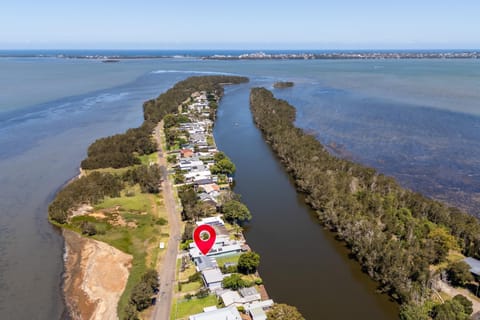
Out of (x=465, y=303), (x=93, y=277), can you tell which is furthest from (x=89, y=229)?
(x=465, y=303)

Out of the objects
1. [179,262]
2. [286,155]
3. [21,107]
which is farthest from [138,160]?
[21,107]

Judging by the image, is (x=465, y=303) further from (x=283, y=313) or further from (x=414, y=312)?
(x=283, y=313)

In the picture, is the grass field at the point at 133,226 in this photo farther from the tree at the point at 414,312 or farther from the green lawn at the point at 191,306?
the tree at the point at 414,312

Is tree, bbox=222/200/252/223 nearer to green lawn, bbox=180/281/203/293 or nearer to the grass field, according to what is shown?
the grass field

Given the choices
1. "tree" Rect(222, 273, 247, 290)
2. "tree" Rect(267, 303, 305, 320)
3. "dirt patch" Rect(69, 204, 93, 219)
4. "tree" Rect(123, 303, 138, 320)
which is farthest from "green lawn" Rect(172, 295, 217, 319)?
"dirt patch" Rect(69, 204, 93, 219)

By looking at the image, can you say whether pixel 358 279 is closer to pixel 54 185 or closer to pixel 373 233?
pixel 373 233

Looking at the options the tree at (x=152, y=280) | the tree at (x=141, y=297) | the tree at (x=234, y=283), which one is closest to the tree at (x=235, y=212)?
the tree at (x=234, y=283)
